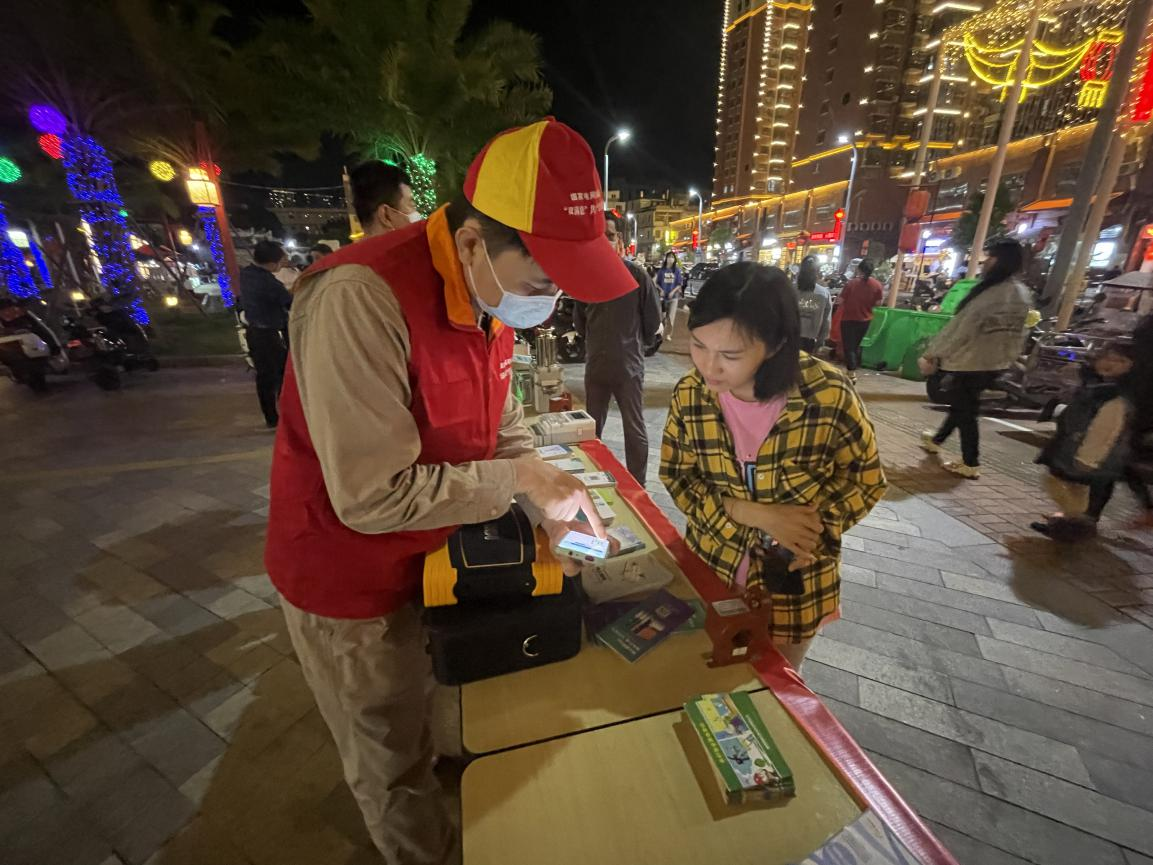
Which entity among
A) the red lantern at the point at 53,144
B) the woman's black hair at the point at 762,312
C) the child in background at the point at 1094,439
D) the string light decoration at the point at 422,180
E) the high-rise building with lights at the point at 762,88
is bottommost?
the child in background at the point at 1094,439

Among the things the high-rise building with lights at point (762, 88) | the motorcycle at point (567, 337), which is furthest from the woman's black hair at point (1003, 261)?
the high-rise building with lights at point (762, 88)

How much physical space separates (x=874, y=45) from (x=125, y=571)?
5435cm

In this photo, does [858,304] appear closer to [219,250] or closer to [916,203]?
[916,203]

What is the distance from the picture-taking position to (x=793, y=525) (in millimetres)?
1483

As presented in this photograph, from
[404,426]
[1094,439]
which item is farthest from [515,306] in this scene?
[1094,439]

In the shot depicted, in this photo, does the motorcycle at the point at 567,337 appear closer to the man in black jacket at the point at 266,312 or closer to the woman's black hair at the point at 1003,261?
the man in black jacket at the point at 266,312

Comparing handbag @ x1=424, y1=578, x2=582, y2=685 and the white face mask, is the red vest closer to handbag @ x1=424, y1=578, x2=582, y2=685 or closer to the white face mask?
the white face mask

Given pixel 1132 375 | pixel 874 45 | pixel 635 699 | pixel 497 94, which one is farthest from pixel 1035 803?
pixel 874 45

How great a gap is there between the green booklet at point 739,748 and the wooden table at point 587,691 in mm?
108

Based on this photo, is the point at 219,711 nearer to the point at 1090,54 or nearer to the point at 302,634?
the point at 302,634

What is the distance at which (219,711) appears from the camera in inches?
91.6

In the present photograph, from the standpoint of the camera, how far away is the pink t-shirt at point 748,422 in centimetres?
151

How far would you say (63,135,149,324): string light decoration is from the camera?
383 inches

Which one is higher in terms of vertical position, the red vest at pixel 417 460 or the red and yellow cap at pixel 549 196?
the red and yellow cap at pixel 549 196
